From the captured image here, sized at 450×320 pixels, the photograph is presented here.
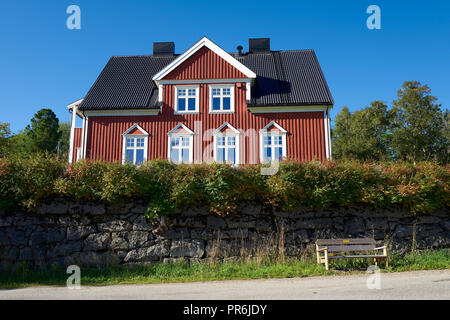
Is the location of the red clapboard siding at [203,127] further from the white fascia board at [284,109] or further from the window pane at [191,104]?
the window pane at [191,104]

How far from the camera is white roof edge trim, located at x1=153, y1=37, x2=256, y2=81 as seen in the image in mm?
19625

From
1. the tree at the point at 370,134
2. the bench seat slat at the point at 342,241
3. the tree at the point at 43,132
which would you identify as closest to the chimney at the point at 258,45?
the tree at the point at 370,134

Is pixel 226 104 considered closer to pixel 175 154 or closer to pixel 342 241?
pixel 175 154

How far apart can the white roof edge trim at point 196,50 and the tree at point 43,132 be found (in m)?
19.7

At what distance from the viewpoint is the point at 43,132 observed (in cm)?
3356

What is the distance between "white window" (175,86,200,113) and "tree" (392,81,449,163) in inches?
856

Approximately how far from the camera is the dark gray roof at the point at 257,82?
19.4 m

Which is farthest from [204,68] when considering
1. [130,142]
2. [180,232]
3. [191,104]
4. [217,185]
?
[180,232]

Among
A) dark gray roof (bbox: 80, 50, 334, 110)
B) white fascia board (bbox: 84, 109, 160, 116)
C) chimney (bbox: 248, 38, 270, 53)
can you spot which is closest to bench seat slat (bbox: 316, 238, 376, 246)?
dark gray roof (bbox: 80, 50, 334, 110)

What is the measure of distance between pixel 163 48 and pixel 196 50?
19.2 feet

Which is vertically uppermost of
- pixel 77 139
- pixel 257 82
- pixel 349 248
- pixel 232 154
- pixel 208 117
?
pixel 257 82

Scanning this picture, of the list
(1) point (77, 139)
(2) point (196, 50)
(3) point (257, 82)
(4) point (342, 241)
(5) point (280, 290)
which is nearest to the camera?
(5) point (280, 290)

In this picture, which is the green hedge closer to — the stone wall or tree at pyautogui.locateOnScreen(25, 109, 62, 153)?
the stone wall
